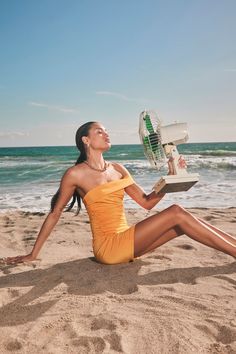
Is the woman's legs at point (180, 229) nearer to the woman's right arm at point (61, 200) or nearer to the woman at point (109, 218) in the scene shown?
the woman at point (109, 218)

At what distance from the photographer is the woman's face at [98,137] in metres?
3.81

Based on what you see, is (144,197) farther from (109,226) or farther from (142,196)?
(109,226)

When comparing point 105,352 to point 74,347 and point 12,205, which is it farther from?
point 12,205

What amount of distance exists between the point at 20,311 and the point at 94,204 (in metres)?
1.27

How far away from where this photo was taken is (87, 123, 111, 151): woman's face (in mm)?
3807

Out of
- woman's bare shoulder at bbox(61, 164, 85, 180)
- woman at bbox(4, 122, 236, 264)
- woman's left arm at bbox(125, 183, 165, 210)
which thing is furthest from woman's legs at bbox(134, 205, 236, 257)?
woman's bare shoulder at bbox(61, 164, 85, 180)

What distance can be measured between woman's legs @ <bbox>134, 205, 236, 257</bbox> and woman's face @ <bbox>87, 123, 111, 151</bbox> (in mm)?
876

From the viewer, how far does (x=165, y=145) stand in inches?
142

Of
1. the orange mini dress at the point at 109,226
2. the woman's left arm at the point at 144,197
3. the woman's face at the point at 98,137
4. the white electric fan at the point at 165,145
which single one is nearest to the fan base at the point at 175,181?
the white electric fan at the point at 165,145

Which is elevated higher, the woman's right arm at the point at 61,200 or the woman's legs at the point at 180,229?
the woman's right arm at the point at 61,200

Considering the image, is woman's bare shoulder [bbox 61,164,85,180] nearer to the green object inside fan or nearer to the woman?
the woman

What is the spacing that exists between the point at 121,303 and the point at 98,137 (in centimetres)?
164

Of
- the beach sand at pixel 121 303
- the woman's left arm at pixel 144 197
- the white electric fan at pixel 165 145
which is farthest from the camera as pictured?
the woman's left arm at pixel 144 197

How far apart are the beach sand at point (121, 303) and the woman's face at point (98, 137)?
1.25 metres
